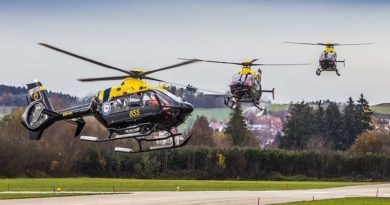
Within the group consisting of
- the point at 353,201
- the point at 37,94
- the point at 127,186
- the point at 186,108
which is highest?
the point at 37,94

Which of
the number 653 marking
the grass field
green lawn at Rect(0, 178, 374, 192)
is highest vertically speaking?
the number 653 marking

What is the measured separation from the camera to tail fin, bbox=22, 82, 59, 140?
6097cm

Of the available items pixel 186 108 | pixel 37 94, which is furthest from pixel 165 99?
pixel 37 94

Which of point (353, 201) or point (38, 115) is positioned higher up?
point (38, 115)

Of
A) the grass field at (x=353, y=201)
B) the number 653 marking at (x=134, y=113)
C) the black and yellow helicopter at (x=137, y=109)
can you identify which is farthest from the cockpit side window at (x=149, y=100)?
the grass field at (x=353, y=201)

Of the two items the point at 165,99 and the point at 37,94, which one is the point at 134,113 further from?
the point at 37,94

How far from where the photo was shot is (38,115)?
61594mm

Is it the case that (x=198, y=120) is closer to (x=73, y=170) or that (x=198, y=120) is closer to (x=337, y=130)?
(x=337, y=130)

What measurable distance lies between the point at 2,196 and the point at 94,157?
53821mm

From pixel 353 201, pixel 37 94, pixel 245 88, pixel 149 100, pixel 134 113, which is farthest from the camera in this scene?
pixel 245 88

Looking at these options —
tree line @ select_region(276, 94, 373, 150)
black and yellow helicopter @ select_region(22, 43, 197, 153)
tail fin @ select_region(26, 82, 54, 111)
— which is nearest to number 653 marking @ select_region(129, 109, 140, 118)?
black and yellow helicopter @ select_region(22, 43, 197, 153)

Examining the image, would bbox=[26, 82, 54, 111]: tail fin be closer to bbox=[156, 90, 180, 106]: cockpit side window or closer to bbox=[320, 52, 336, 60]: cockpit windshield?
bbox=[156, 90, 180, 106]: cockpit side window

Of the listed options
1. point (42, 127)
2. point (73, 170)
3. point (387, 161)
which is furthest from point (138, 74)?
point (387, 161)

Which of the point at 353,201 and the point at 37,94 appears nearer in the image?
the point at 37,94
